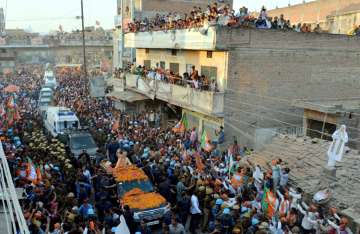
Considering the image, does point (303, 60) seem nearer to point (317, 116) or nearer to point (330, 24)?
point (317, 116)

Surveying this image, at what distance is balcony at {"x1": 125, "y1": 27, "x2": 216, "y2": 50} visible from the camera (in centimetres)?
1850

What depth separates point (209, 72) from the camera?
20344mm

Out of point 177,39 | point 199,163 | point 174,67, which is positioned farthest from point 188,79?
point 199,163

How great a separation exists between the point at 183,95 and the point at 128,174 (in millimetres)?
8166

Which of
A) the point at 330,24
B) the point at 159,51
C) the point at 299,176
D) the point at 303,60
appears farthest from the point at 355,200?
the point at 330,24

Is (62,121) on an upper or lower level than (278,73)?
lower

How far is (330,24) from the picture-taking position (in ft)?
112

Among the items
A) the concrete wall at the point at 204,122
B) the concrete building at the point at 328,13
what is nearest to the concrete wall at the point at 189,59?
the concrete wall at the point at 204,122

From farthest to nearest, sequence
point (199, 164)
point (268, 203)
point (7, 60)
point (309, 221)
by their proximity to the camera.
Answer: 1. point (7, 60)
2. point (199, 164)
3. point (268, 203)
4. point (309, 221)

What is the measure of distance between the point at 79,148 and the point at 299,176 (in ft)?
30.1

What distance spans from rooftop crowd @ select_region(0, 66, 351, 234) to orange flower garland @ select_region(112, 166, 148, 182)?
13.2 inches

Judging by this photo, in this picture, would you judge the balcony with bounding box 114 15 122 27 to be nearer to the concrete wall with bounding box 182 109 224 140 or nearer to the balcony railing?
the concrete wall with bounding box 182 109 224 140

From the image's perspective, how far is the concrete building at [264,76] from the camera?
1830cm

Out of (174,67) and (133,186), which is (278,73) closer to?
(174,67)
